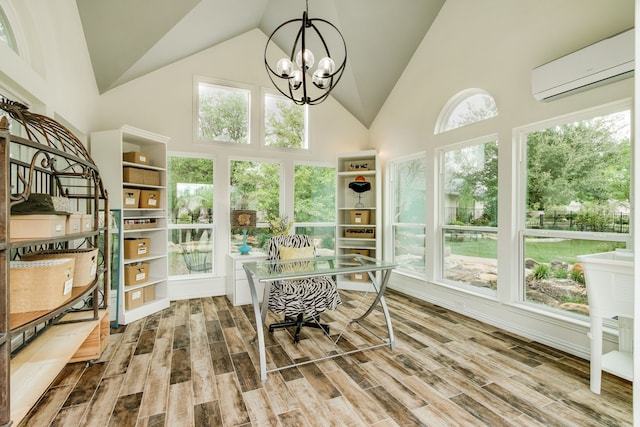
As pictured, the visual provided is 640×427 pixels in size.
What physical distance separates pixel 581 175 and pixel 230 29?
14.5 ft

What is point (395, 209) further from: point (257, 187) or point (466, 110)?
point (257, 187)

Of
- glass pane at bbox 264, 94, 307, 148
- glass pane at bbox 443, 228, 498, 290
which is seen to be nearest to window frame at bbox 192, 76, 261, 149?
glass pane at bbox 264, 94, 307, 148

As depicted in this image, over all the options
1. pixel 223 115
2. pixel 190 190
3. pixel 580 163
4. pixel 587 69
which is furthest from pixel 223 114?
pixel 580 163

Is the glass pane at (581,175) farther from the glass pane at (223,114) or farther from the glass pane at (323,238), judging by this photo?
the glass pane at (223,114)

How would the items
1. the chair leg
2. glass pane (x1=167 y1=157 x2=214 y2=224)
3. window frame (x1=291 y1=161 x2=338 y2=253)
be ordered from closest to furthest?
the chair leg, glass pane (x1=167 y1=157 x2=214 y2=224), window frame (x1=291 y1=161 x2=338 y2=253)

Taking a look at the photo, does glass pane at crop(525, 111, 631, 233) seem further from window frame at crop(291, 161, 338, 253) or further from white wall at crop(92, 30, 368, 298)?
white wall at crop(92, 30, 368, 298)

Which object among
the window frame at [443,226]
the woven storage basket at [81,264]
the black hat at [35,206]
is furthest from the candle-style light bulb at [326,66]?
the woven storage basket at [81,264]

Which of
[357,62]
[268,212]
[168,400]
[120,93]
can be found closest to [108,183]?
[120,93]

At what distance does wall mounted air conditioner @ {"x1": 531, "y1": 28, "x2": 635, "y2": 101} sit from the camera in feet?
7.14

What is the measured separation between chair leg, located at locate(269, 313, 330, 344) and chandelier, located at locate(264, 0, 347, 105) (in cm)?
203

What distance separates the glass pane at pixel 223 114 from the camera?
4.43 m

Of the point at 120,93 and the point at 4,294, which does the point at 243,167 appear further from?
the point at 4,294

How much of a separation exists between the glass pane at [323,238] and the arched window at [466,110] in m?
2.34

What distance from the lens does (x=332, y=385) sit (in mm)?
2150
